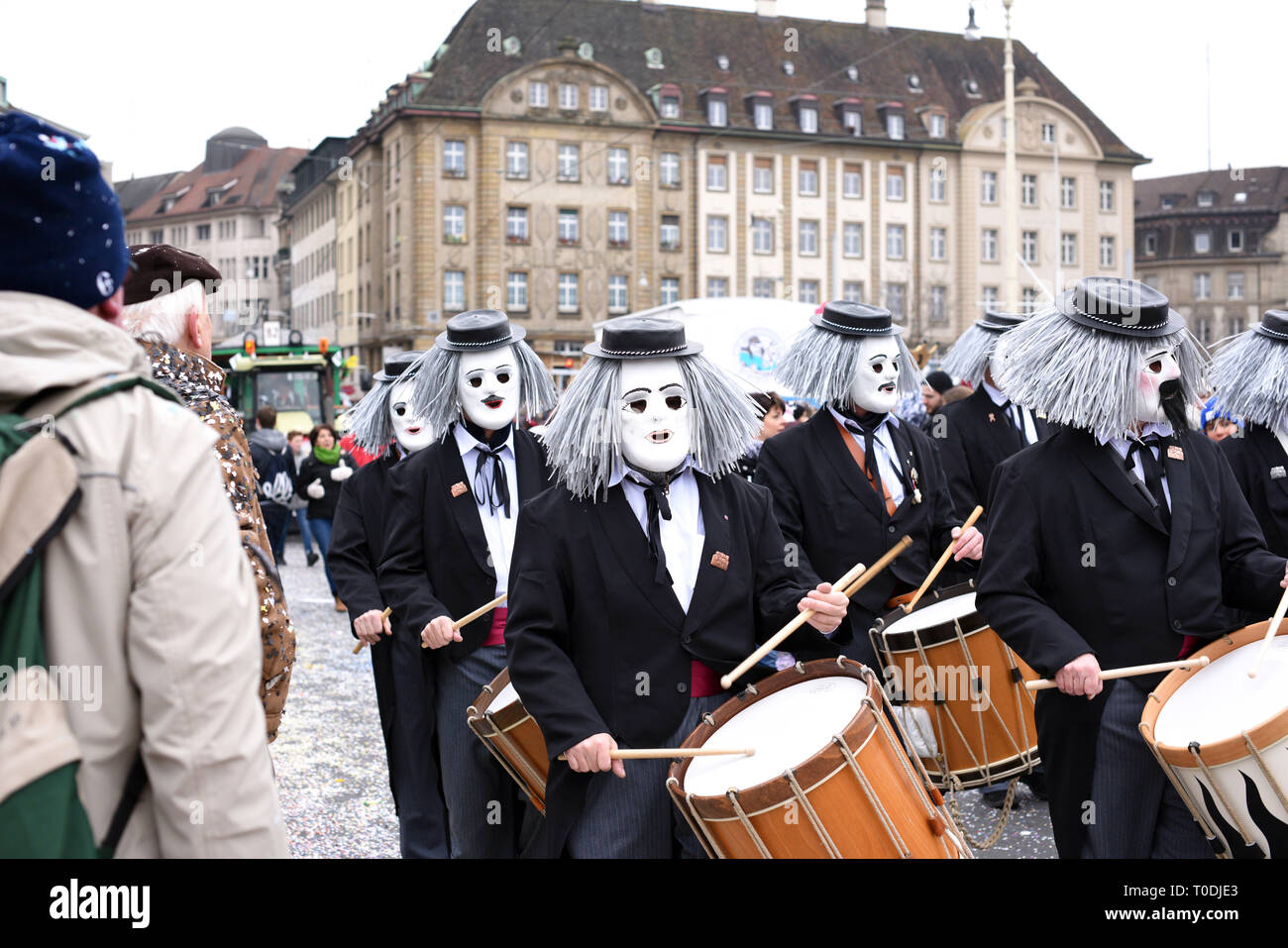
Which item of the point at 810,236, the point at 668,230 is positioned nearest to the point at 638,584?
the point at 668,230

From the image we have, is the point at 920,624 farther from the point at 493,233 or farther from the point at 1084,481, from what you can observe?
the point at 493,233

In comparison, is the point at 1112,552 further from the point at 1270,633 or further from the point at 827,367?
the point at 827,367

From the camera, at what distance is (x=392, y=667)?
19.8 ft

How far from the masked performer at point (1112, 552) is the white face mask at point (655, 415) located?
1.04 metres

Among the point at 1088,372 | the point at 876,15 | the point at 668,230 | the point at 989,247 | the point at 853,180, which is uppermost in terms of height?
the point at 876,15

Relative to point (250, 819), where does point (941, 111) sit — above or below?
above

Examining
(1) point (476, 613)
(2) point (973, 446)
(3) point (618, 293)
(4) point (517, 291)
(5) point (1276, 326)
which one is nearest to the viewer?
(1) point (476, 613)

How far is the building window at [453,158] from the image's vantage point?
53.2 metres

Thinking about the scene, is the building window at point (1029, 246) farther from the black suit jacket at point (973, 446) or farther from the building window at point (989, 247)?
the black suit jacket at point (973, 446)

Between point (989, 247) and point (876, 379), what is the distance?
56292 millimetres

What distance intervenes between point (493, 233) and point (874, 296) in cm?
1536

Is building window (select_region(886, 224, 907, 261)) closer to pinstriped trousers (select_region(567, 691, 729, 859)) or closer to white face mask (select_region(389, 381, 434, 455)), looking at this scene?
white face mask (select_region(389, 381, 434, 455))

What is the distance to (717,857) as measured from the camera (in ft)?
12.2
